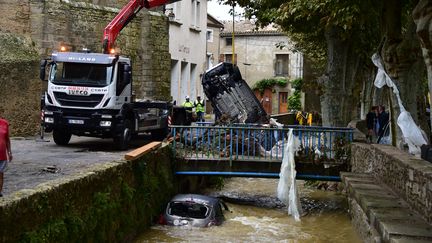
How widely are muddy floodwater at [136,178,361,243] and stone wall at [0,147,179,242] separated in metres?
0.85

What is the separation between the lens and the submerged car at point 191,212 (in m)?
13.2

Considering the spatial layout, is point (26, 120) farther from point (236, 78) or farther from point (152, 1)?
point (236, 78)

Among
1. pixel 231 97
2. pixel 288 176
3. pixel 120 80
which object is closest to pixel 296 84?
pixel 231 97

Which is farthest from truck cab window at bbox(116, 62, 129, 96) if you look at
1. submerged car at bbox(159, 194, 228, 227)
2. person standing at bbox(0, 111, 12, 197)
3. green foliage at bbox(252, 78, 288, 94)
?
green foliage at bbox(252, 78, 288, 94)

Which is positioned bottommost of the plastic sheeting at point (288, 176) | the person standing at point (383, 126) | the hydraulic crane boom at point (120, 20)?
the plastic sheeting at point (288, 176)

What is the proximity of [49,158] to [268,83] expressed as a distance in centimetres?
3863

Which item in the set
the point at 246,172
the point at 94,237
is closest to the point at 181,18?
the point at 246,172

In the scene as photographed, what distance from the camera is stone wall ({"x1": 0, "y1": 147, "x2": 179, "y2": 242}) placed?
6910 mm

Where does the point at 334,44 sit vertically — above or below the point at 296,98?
above

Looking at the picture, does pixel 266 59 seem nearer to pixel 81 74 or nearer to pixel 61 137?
pixel 61 137

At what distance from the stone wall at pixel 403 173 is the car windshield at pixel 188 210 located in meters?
3.72

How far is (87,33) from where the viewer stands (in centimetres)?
2253

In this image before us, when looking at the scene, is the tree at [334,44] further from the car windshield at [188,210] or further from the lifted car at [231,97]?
the car windshield at [188,210]

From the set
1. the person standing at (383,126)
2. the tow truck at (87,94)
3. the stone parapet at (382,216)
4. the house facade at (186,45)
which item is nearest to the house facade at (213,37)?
the house facade at (186,45)
